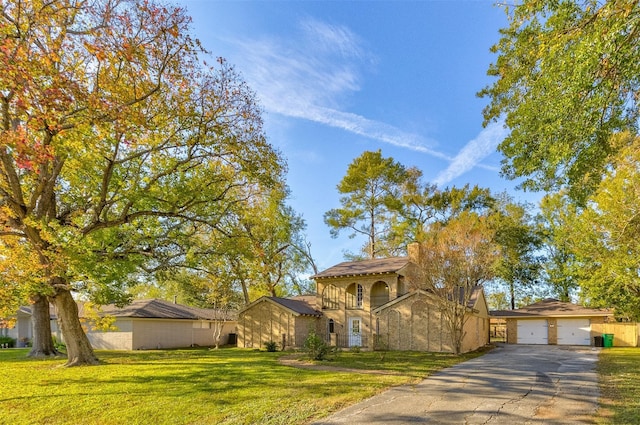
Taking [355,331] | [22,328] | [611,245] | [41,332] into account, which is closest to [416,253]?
[355,331]

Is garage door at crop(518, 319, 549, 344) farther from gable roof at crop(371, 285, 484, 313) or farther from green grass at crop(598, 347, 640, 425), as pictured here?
green grass at crop(598, 347, 640, 425)

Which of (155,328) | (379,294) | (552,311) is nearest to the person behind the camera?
(379,294)

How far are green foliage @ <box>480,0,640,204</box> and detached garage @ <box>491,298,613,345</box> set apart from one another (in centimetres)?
2405

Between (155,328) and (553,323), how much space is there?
29361mm

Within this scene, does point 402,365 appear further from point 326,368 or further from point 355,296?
point 355,296

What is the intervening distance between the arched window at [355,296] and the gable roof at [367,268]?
1.02 meters

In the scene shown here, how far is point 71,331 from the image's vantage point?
1598cm

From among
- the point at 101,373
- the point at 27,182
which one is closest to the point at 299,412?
the point at 101,373

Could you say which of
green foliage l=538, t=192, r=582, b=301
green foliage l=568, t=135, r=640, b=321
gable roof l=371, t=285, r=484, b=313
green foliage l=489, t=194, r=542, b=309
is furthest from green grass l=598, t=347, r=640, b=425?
green foliage l=538, t=192, r=582, b=301

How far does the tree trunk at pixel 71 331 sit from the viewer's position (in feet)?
51.2

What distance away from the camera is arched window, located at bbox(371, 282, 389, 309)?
25.6 metres

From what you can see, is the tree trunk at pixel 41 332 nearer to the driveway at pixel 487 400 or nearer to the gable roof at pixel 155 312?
the gable roof at pixel 155 312

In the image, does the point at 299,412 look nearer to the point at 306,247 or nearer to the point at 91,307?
the point at 91,307

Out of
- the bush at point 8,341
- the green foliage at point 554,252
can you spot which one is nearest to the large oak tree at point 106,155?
the bush at point 8,341
